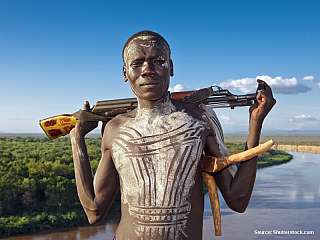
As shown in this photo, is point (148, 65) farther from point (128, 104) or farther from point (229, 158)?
point (229, 158)

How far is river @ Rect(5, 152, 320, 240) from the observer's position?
24.5 metres

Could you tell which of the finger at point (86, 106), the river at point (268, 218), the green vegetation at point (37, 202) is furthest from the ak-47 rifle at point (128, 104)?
the green vegetation at point (37, 202)

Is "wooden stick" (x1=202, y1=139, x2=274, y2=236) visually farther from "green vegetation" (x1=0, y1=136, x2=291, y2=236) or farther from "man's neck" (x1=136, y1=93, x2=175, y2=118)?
"green vegetation" (x1=0, y1=136, x2=291, y2=236)

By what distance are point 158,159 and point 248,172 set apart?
0.71 meters

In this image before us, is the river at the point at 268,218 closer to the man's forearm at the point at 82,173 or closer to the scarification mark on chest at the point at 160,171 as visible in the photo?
the man's forearm at the point at 82,173

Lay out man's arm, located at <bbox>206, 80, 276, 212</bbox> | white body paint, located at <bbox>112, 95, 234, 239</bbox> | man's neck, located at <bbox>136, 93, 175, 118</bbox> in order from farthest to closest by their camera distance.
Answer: man's neck, located at <bbox>136, 93, 175, 118</bbox>
man's arm, located at <bbox>206, 80, 276, 212</bbox>
white body paint, located at <bbox>112, 95, 234, 239</bbox>

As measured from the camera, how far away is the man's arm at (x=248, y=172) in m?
2.57

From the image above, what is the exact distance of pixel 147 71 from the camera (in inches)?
102

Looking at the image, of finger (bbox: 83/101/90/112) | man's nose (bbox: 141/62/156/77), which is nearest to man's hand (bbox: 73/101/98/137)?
finger (bbox: 83/101/90/112)

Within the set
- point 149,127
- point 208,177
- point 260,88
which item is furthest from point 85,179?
point 260,88

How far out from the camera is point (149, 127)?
2617mm

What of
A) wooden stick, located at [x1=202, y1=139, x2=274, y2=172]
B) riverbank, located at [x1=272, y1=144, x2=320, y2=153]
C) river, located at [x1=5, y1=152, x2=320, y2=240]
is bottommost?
river, located at [x1=5, y1=152, x2=320, y2=240]

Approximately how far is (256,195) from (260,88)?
3899cm

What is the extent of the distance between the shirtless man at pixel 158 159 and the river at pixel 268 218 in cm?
2228
